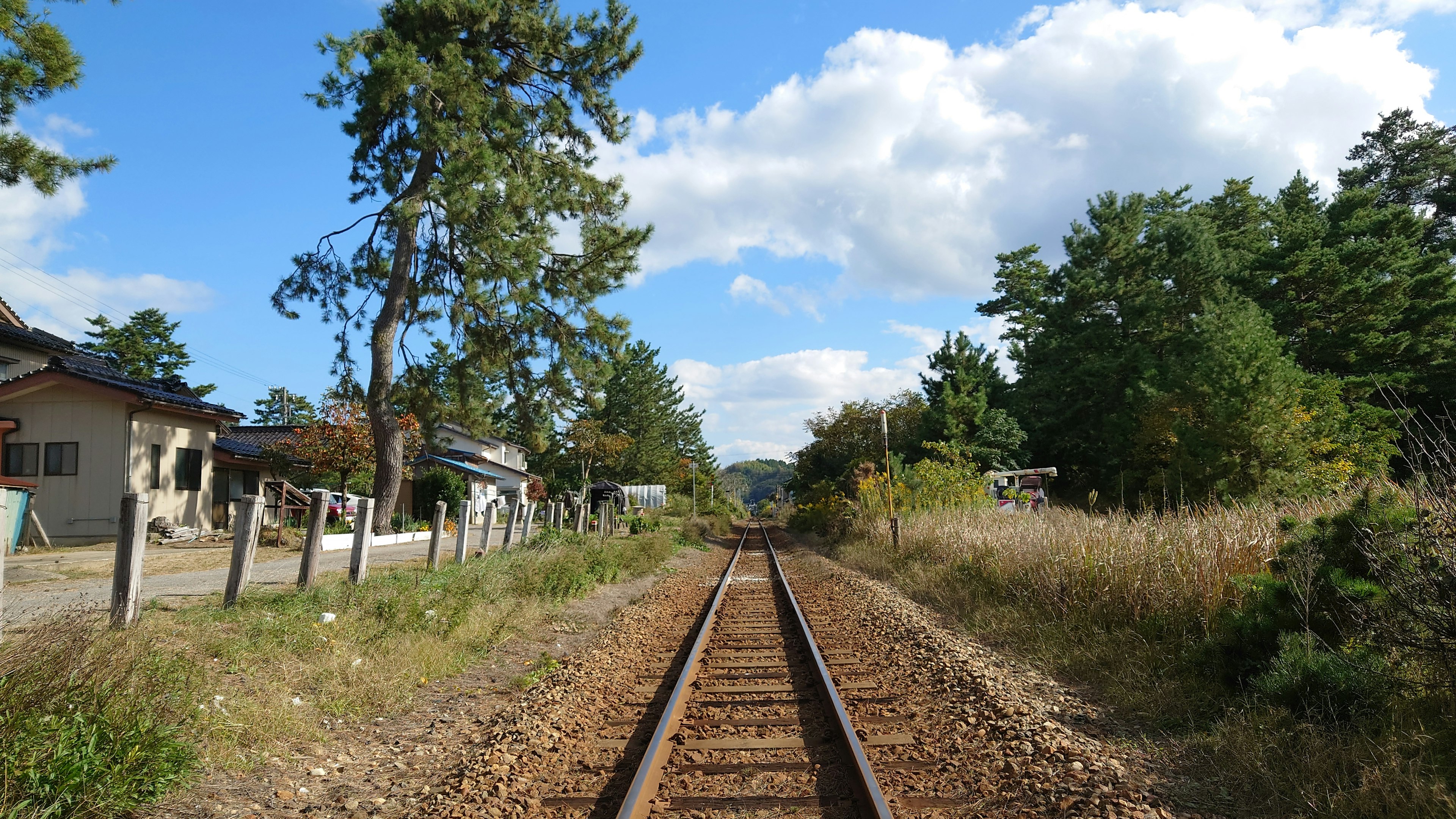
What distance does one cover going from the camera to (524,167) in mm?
17078

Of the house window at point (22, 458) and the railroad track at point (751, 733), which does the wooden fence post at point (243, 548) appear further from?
the house window at point (22, 458)

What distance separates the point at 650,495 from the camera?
55938mm

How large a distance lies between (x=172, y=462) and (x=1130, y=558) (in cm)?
2340

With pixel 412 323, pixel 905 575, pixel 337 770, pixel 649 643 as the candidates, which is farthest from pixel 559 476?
pixel 337 770

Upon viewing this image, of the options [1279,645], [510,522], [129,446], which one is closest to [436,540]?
[510,522]

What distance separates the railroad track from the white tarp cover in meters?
42.8

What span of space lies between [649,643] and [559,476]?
52.2m

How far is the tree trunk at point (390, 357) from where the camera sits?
1608 centimetres

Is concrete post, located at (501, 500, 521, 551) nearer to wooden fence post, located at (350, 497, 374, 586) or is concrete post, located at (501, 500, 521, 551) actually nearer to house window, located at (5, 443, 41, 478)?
wooden fence post, located at (350, 497, 374, 586)

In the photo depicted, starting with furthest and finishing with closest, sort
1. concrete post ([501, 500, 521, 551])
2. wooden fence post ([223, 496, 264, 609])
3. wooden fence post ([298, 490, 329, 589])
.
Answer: concrete post ([501, 500, 521, 551]) → wooden fence post ([298, 490, 329, 589]) → wooden fence post ([223, 496, 264, 609])

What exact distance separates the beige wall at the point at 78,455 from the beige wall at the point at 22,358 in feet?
16.4

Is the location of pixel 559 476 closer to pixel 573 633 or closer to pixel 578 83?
pixel 578 83

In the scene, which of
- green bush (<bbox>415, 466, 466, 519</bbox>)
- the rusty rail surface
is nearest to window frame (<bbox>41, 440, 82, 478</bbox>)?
green bush (<bbox>415, 466, 466, 519</bbox>)

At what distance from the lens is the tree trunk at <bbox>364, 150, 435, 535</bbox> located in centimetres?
1608
